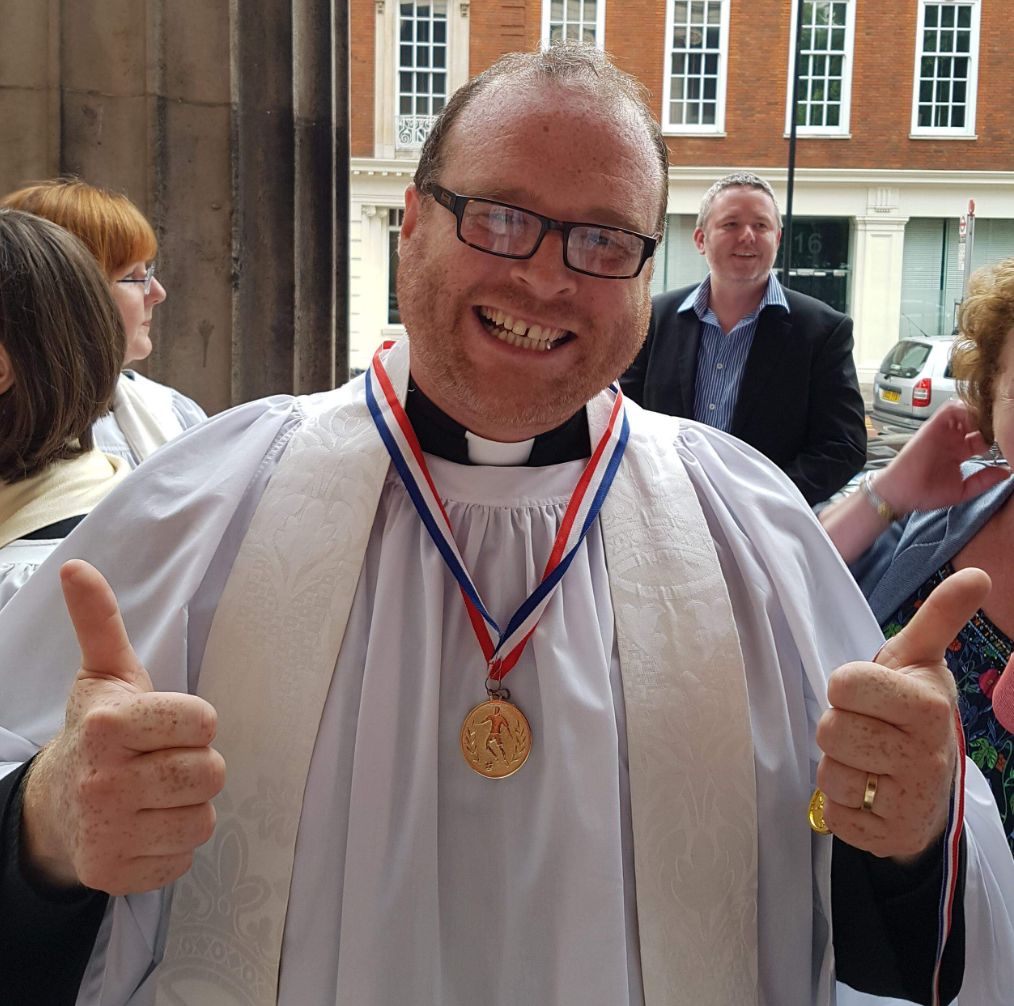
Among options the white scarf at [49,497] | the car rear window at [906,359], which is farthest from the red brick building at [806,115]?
the white scarf at [49,497]

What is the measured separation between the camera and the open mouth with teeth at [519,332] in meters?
1.34

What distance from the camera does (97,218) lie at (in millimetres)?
2496

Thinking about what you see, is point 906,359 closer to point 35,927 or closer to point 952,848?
point 952,848

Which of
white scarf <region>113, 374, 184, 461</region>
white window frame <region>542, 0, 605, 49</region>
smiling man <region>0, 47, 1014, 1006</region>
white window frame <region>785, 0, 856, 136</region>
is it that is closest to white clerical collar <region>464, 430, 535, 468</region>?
smiling man <region>0, 47, 1014, 1006</region>

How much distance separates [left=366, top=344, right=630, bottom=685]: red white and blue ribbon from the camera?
1.33m

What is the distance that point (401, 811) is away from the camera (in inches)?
49.8

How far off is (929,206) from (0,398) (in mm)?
18236

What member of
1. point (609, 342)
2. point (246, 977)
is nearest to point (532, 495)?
point (609, 342)

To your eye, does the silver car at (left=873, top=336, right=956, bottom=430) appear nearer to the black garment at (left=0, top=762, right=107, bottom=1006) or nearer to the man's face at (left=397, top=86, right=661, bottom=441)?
the man's face at (left=397, top=86, right=661, bottom=441)

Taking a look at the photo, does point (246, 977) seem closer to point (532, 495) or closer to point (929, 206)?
point (532, 495)

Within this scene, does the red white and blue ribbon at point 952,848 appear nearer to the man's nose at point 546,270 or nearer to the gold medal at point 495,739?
the gold medal at point 495,739

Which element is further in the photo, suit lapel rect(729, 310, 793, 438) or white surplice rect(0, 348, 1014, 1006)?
suit lapel rect(729, 310, 793, 438)

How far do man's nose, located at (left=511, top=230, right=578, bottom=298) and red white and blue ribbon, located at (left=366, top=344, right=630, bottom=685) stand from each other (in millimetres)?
246

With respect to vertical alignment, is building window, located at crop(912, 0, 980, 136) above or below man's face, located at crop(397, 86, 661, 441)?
above
